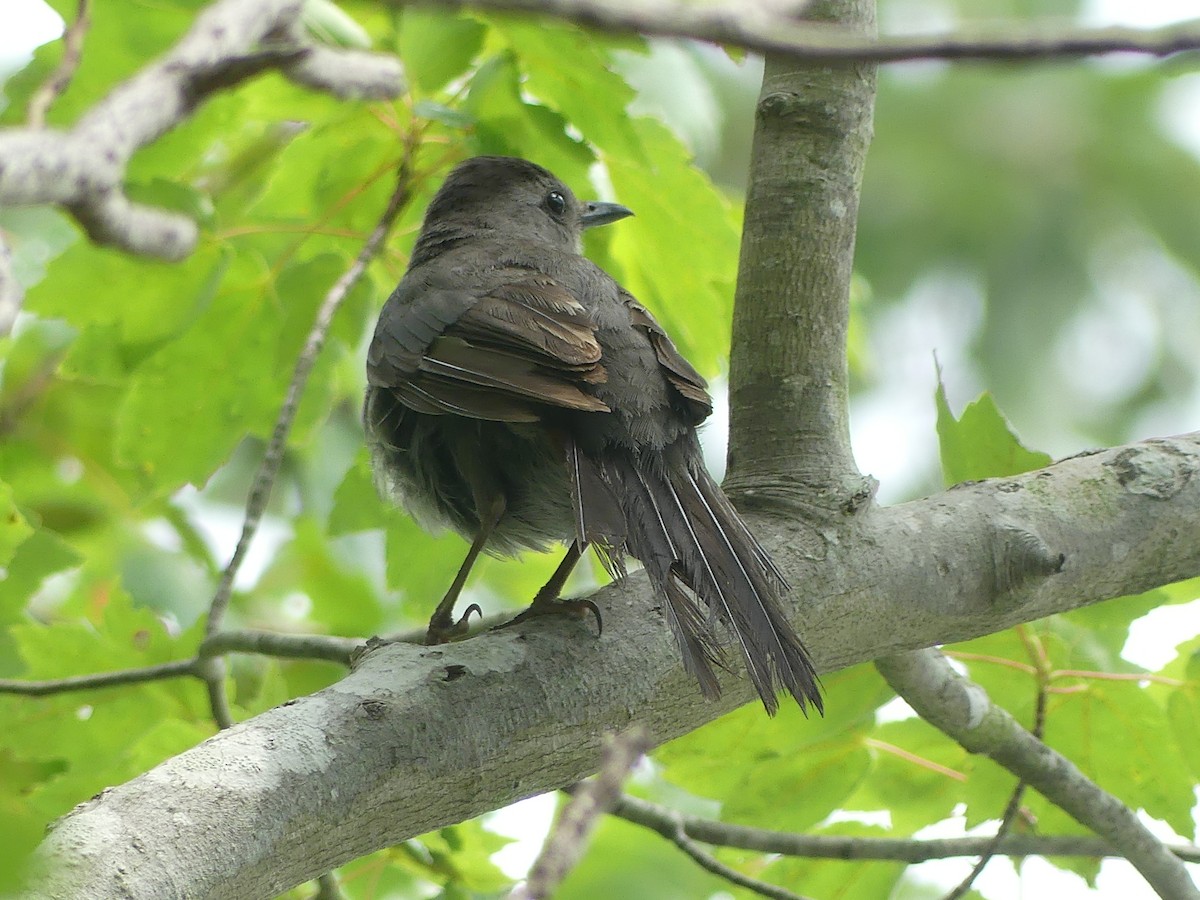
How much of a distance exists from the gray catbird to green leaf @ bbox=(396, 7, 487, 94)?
1.67 ft

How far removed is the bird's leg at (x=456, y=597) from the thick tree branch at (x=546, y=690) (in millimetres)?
663

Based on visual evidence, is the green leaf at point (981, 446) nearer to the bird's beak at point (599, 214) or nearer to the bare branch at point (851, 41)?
the bird's beak at point (599, 214)

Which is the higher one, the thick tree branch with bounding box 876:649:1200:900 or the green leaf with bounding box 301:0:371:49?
the green leaf with bounding box 301:0:371:49

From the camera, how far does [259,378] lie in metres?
3.47

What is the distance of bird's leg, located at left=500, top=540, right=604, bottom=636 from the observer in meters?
2.41

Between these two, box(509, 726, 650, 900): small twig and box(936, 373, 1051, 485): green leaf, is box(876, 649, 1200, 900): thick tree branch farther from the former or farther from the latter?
box(509, 726, 650, 900): small twig

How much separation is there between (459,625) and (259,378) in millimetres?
984

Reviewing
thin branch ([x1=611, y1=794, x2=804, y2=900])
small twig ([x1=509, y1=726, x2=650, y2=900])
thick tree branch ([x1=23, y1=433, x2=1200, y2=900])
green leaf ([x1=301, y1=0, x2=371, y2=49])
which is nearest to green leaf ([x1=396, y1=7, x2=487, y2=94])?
green leaf ([x1=301, y1=0, x2=371, y2=49])

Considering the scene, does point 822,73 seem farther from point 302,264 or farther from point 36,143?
point 36,143

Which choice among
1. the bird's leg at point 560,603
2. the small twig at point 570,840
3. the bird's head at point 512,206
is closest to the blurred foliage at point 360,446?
the bird's head at point 512,206

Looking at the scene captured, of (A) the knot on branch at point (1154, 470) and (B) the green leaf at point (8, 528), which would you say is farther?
(B) the green leaf at point (8, 528)

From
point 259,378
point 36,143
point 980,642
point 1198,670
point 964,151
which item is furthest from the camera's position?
point 964,151

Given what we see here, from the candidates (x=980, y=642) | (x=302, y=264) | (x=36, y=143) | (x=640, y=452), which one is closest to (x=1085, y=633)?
(x=980, y=642)

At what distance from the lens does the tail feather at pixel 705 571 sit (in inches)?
88.0
